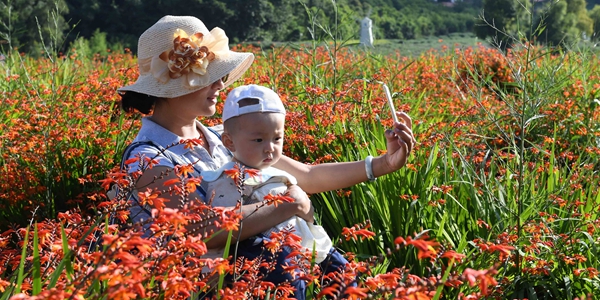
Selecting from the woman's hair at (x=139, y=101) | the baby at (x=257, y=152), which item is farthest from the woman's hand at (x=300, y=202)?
the woman's hair at (x=139, y=101)

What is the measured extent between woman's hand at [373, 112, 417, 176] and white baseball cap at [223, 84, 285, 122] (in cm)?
42

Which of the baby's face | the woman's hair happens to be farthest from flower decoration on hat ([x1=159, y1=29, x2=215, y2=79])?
the baby's face

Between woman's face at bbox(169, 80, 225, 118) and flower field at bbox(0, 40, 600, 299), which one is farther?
woman's face at bbox(169, 80, 225, 118)

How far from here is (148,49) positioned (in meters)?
2.68

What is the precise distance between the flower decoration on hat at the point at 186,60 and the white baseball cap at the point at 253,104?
234 millimetres

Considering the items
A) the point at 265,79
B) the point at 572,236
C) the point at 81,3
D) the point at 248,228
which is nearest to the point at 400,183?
the point at 572,236

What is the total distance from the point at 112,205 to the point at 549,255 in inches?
70.5

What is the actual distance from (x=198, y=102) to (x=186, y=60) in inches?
6.6

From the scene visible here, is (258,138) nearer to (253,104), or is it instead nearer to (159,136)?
(253,104)

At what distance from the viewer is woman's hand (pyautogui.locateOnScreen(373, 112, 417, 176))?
2.46 meters

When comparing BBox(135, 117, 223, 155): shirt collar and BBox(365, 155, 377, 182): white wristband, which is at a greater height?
BBox(135, 117, 223, 155): shirt collar

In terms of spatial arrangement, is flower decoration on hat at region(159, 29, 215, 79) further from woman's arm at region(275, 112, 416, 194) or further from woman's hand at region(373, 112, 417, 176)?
woman's hand at region(373, 112, 417, 176)

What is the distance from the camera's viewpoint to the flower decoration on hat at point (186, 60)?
2588mm

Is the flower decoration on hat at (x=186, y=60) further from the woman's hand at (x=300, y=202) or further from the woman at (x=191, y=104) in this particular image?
the woman's hand at (x=300, y=202)
